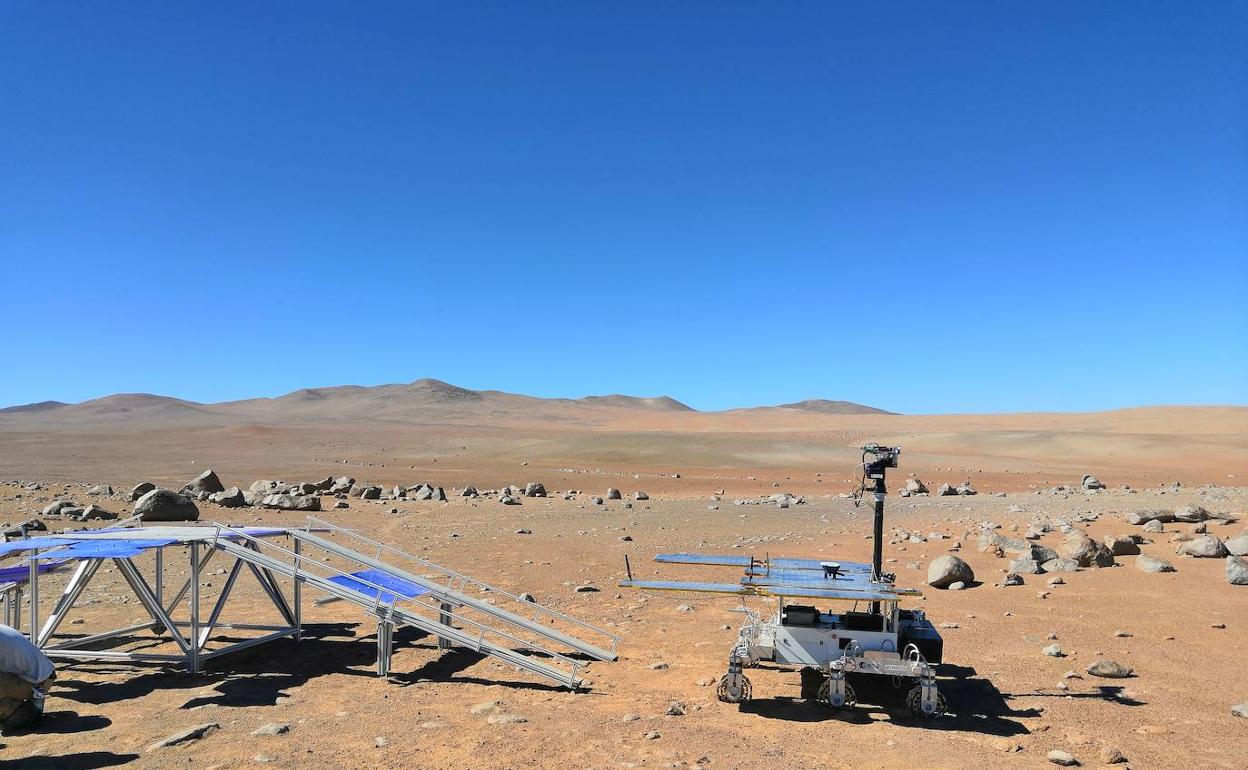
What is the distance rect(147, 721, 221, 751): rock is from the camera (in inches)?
303

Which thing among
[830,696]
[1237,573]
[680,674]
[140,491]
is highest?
[1237,573]

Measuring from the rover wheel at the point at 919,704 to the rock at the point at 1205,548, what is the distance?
1201cm

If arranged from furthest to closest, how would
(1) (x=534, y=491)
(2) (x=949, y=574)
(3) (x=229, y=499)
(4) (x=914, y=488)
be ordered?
(4) (x=914, y=488) < (1) (x=534, y=491) < (3) (x=229, y=499) < (2) (x=949, y=574)

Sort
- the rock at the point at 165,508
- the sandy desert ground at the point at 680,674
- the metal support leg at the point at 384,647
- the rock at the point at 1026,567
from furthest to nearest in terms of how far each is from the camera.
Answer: the rock at the point at 165,508, the rock at the point at 1026,567, the metal support leg at the point at 384,647, the sandy desert ground at the point at 680,674

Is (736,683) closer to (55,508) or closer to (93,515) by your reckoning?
(93,515)

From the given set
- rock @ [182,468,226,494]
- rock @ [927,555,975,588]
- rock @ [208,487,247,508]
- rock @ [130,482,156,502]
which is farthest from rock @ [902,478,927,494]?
rock @ [130,482,156,502]

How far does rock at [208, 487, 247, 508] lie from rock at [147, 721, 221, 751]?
23.3m

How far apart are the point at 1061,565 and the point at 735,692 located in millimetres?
10850

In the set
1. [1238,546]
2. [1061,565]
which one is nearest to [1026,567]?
[1061,565]

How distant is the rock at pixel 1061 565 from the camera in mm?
16406

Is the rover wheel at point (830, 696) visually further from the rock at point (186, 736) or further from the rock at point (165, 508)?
the rock at point (165, 508)

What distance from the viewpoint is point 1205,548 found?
55.8 feet

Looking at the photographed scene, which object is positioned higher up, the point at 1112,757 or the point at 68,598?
the point at 68,598

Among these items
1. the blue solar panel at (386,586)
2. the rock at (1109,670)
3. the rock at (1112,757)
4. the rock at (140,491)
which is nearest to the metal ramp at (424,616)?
the blue solar panel at (386,586)
